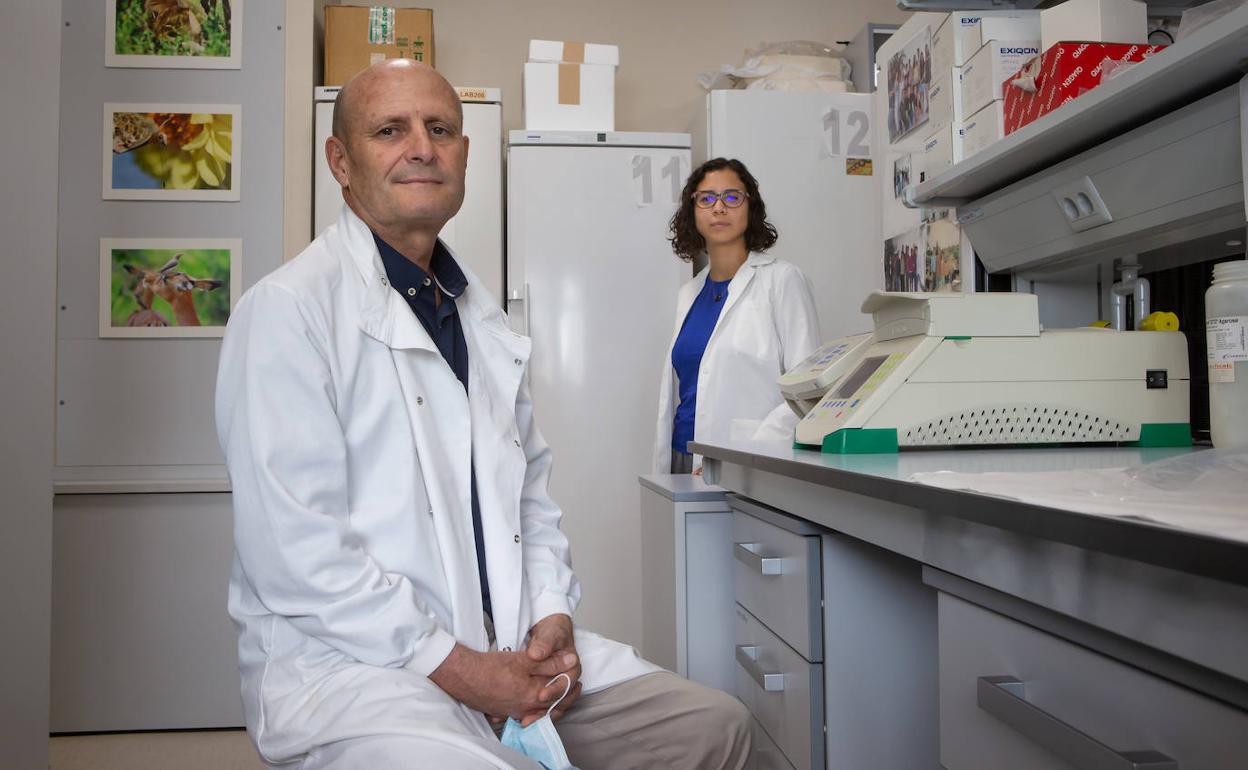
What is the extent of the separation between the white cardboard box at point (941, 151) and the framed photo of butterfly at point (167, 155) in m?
1.94

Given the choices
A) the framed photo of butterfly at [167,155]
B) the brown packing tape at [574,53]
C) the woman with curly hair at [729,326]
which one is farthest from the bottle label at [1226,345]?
the brown packing tape at [574,53]

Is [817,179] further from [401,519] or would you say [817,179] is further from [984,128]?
[401,519]

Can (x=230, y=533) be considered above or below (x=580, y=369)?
below

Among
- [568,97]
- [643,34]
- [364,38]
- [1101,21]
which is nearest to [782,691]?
[1101,21]

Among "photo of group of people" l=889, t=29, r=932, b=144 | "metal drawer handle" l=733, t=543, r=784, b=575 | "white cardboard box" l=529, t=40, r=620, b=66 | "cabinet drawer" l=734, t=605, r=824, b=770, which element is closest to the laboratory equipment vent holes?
"metal drawer handle" l=733, t=543, r=784, b=575

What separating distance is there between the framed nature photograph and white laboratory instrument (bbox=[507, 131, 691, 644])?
1.00 m

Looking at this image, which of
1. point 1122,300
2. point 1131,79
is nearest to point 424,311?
point 1131,79

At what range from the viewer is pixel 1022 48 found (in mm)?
1808

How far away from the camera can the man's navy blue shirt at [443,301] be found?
131cm

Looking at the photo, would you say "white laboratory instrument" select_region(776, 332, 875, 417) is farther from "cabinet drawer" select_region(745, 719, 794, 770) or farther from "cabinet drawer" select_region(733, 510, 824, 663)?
"cabinet drawer" select_region(745, 719, 794, 770)

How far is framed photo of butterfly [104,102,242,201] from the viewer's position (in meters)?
2.79

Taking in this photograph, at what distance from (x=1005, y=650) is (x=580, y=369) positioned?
262cm


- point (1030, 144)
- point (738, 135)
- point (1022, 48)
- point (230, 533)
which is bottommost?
point (230, 533)

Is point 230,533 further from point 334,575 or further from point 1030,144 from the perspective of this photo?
point 1030,144
